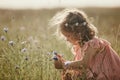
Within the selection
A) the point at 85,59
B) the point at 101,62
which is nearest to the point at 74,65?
the point at 85,59

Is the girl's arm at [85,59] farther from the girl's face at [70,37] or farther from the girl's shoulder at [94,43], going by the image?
the girl's face at [70,37]

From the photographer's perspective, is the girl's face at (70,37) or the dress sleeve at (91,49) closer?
the dress sleeve at (91,49)

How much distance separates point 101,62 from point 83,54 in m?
0.14

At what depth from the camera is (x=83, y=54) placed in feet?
8.59

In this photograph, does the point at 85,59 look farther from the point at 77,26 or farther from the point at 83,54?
the point at 77,26

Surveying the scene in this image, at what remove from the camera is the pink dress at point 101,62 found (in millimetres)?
2637

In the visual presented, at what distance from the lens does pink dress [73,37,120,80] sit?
104 inches

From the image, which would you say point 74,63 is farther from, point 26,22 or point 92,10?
point 92,10

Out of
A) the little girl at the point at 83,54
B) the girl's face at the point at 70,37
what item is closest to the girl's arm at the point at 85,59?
the little girl at the point at 83,54

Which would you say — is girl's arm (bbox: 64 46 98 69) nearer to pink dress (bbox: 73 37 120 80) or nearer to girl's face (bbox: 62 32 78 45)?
pink dress (bbox: 73 37 120 80)

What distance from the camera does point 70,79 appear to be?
275 cm

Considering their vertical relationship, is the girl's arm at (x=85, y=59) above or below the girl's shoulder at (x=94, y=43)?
below

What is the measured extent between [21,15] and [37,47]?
144cm

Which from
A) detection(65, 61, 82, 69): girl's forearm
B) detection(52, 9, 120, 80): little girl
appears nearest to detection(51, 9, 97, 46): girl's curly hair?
detection(52, 9, 120, 80): little girl
